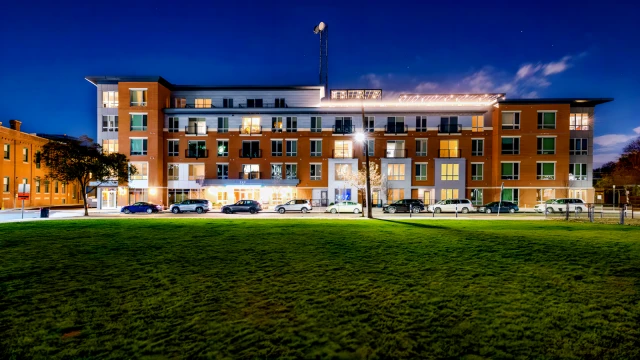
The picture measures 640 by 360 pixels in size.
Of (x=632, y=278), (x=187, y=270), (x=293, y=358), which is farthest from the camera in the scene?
(x=187, y=270)

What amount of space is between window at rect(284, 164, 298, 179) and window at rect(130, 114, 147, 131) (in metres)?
19.4

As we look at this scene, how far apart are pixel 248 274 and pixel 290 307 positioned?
2.63 metres

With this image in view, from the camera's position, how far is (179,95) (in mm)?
47656

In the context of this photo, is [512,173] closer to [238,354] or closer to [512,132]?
[512,132]

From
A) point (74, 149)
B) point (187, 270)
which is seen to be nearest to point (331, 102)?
point (74, 149)

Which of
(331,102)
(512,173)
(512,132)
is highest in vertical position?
(331,102)

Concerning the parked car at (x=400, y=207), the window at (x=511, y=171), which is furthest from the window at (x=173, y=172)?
the window at (x=511, y=171)

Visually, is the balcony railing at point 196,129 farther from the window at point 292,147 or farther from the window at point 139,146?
the window at point 292,147

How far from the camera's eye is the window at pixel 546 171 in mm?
44062

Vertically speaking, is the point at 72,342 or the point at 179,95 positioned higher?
the point at 179,95

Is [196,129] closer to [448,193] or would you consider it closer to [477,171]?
[448,193]

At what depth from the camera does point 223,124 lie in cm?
4641

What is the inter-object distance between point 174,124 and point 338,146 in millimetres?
23048

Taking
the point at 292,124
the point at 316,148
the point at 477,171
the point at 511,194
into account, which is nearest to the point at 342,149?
the point at 316,148
